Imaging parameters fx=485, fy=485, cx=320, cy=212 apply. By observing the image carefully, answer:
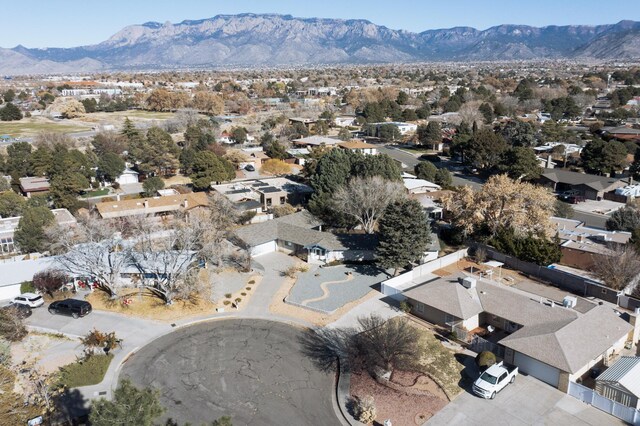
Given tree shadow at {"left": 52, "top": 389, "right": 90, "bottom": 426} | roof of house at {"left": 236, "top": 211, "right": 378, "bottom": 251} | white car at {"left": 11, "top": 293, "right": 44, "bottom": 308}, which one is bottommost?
tree shadow at {"left": 52, "top": 389, "right": 90, "bottom": 426}

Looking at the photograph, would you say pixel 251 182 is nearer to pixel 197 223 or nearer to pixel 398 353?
pixel 197 223

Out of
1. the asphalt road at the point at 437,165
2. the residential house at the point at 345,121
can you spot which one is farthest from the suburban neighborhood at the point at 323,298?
the residential house at the point at 345,121

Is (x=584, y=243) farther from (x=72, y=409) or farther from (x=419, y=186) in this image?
(x=72, y=409)

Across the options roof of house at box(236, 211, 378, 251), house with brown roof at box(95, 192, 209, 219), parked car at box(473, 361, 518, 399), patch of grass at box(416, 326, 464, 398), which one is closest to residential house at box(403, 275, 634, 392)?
parked car at box(473, 361, 518, 399)

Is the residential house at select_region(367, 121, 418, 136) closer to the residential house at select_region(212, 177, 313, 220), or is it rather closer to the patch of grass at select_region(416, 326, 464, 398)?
the residential house at select_region(212, 177, 313, 220)

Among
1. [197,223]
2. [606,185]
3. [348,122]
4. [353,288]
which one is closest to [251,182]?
[197,223]
